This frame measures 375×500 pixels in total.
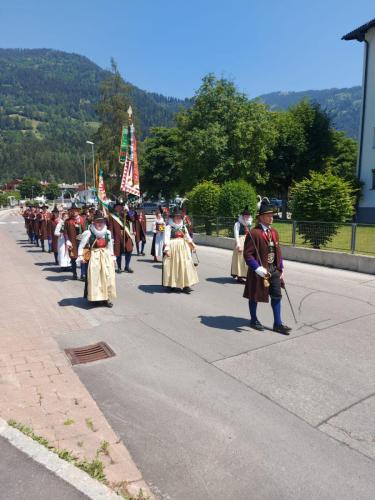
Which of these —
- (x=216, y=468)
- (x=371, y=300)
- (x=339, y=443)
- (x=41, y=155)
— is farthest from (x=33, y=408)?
(x=41, y=155)

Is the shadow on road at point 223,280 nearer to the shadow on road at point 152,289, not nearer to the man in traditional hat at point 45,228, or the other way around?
the shadow on road at point 152,289

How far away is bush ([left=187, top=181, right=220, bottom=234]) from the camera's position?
1933 cm

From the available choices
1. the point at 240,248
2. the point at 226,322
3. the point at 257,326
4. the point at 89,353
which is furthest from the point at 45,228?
the point at 257,326

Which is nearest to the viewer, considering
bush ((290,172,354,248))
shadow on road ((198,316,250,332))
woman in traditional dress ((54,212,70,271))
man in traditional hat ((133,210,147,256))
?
shadow on road ((198,316,250,332))

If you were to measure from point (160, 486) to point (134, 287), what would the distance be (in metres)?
6.73

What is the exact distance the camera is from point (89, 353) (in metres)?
5.38

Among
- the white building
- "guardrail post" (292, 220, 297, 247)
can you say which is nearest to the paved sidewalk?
"guardrail post" (292, 220, 297, 247)

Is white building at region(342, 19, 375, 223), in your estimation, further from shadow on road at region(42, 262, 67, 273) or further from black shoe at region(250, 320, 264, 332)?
black shoe at region(250, 320, 264, 332)

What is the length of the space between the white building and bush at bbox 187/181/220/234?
558 inches

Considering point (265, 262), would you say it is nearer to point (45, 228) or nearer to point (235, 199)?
point (235, 199)

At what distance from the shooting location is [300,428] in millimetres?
3584

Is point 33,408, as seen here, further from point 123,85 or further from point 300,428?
point 123,85

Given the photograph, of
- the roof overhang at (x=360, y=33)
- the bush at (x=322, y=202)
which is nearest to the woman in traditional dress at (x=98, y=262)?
the bush at (x=322, y=202)

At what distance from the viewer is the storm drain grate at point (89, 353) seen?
17.0 ft
